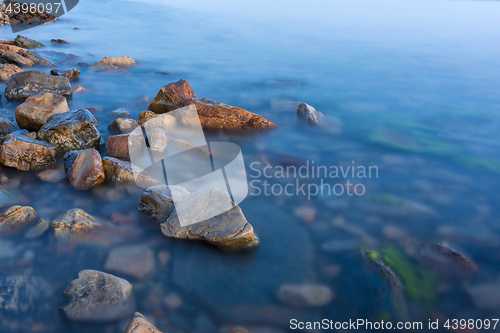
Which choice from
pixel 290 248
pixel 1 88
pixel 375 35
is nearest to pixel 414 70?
pixel 375 35

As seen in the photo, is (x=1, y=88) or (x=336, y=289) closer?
(x=336, y=289)

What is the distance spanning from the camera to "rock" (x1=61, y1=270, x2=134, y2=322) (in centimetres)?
225

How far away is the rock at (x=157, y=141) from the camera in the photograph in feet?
13.8

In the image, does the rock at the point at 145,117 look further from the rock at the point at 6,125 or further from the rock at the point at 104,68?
the rock at the point at 104,68

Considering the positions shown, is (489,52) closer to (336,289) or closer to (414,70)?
(414,70)

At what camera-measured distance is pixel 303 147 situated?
4848 mm

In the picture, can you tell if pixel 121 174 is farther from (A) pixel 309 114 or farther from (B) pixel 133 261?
(A) pixel 309 114

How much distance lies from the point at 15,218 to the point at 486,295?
13.4 ft

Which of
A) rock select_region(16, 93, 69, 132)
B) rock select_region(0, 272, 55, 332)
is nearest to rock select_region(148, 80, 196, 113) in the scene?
rock select_region(16, 93, 69, 132)

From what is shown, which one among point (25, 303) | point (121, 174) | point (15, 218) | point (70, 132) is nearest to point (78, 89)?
point (70, 132)

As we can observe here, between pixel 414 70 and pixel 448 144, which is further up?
pixel 414 70

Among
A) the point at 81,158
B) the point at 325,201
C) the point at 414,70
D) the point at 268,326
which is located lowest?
the point at 268,326

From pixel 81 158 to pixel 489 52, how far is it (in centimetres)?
1457

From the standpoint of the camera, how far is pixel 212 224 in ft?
9.27
